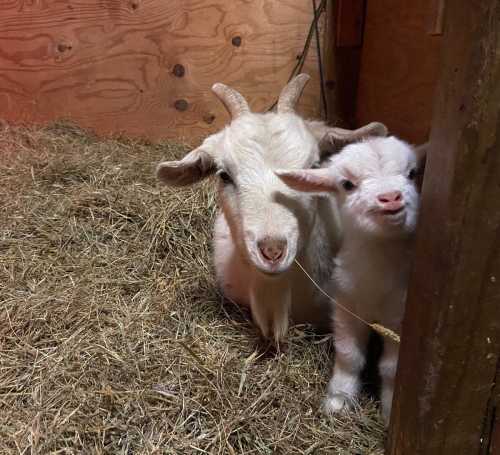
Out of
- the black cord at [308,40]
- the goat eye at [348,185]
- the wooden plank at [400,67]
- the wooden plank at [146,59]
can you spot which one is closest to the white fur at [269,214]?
the goat eye at [348,185]

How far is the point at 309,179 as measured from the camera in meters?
1.79

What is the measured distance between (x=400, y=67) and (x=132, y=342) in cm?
214

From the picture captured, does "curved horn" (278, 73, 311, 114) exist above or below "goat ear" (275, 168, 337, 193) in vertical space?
above

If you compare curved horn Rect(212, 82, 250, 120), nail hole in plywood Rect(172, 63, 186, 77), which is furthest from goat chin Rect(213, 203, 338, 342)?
nail hole in plywood Rect(172, 63, 186, 77)

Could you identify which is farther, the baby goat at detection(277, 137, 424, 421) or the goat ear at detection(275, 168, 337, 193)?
the goat ear at detection(275, 168, 337, 193)

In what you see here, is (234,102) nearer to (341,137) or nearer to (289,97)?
(289,97)

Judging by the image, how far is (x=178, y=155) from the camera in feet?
11.8

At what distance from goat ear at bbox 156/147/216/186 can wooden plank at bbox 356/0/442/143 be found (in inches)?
45.9

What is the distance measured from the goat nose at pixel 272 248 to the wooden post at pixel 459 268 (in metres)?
0.57

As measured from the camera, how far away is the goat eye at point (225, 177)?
2100mm

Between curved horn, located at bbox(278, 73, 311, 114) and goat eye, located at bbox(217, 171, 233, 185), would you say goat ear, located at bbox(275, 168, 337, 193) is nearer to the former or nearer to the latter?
goat eye, located at bbox(217, 171, 233, 185)

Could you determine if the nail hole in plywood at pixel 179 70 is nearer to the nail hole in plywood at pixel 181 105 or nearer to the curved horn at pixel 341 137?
the nail hole in plywood at pixel 181 105

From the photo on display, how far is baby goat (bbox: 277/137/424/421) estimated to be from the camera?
5.12 feet

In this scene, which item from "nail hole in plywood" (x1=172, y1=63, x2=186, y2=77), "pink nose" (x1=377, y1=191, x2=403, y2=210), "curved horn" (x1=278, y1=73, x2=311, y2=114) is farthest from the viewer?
"nail hole in plywood" (x1=172, y1=63, x2=186, y2=77)
